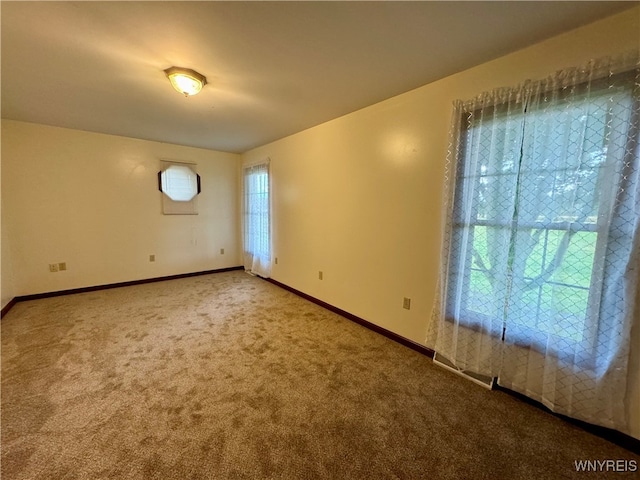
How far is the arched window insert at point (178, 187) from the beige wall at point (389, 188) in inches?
77.6

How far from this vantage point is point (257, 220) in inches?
183

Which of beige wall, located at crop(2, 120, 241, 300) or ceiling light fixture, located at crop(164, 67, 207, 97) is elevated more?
ceiling light fixture, located at crop(164, 67, 207, 97)

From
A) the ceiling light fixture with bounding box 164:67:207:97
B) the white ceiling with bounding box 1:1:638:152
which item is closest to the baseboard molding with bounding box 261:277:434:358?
the white ceiling with bounding box 1:1:638:152

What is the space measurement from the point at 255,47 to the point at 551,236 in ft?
7.31

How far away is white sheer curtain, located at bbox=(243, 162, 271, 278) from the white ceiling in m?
1.70

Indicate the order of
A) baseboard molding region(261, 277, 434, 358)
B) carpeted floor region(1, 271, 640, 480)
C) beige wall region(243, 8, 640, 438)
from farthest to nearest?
baseboard molding region(261, 277, 434, 358), beige wall region(243, 8, 640, 438), carpeted floor region(1, 271, 640, 480)

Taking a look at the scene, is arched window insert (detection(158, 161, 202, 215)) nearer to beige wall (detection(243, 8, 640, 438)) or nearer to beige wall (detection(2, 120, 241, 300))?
beige wall (detection(2, 120, 241, 300))

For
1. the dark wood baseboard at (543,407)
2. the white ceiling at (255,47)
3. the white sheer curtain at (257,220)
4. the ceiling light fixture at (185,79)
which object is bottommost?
the dark wood baseboard at (543,407)

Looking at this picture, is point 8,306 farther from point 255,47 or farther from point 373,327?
point 373,327

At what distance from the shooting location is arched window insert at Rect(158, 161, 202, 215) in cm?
438

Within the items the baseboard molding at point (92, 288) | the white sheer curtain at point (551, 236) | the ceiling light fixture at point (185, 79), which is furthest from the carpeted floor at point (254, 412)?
the ceiling light fixture at point (185, 79)

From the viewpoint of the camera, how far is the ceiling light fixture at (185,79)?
6.55 feet

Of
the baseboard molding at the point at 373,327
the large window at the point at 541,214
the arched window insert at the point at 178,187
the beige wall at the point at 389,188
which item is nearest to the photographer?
the large window at the point at 541,214

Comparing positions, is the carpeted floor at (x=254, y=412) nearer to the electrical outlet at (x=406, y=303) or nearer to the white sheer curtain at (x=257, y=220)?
the electrical outlet at (x=406, y=303)
